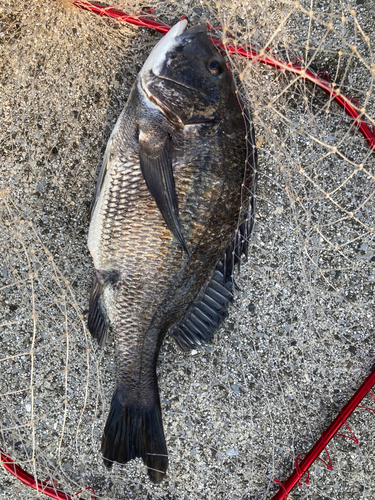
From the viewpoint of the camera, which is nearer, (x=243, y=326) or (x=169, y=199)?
(x=169, y=199)

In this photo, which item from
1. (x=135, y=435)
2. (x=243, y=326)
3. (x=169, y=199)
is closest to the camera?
(x=169, y=199)

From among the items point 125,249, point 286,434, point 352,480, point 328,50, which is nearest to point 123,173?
point 125,249

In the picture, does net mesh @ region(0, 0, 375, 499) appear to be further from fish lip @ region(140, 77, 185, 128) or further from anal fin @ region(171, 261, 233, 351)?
fish lip @ region(140, 77, 185, 128)

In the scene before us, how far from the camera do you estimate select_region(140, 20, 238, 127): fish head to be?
143 centimetres

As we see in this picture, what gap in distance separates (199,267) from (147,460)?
1.00 m

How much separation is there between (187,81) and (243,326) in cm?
125

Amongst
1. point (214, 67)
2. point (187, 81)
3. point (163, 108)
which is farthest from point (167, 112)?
point (214, 67)

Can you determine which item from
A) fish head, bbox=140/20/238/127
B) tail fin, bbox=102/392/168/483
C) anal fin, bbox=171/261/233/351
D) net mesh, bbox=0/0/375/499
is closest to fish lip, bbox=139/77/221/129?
fish head, bbox=140/20/238/127

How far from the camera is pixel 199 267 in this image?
1542mm

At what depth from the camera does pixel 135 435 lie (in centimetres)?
170

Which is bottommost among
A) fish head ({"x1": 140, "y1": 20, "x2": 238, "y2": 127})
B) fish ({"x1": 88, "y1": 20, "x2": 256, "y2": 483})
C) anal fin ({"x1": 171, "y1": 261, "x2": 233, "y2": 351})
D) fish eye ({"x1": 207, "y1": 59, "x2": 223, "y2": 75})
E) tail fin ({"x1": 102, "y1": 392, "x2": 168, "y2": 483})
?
tail fin ({"x1": 102, "y1": 392, "x2": 168, "y2": 483})

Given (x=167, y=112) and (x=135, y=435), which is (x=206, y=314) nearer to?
(x=135, y=435)

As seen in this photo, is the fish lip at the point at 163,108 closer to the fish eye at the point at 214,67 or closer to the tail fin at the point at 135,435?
the fish eye at the point at 214,67

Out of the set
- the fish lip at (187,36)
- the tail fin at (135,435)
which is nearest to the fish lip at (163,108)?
the fish lip at (187,36)
